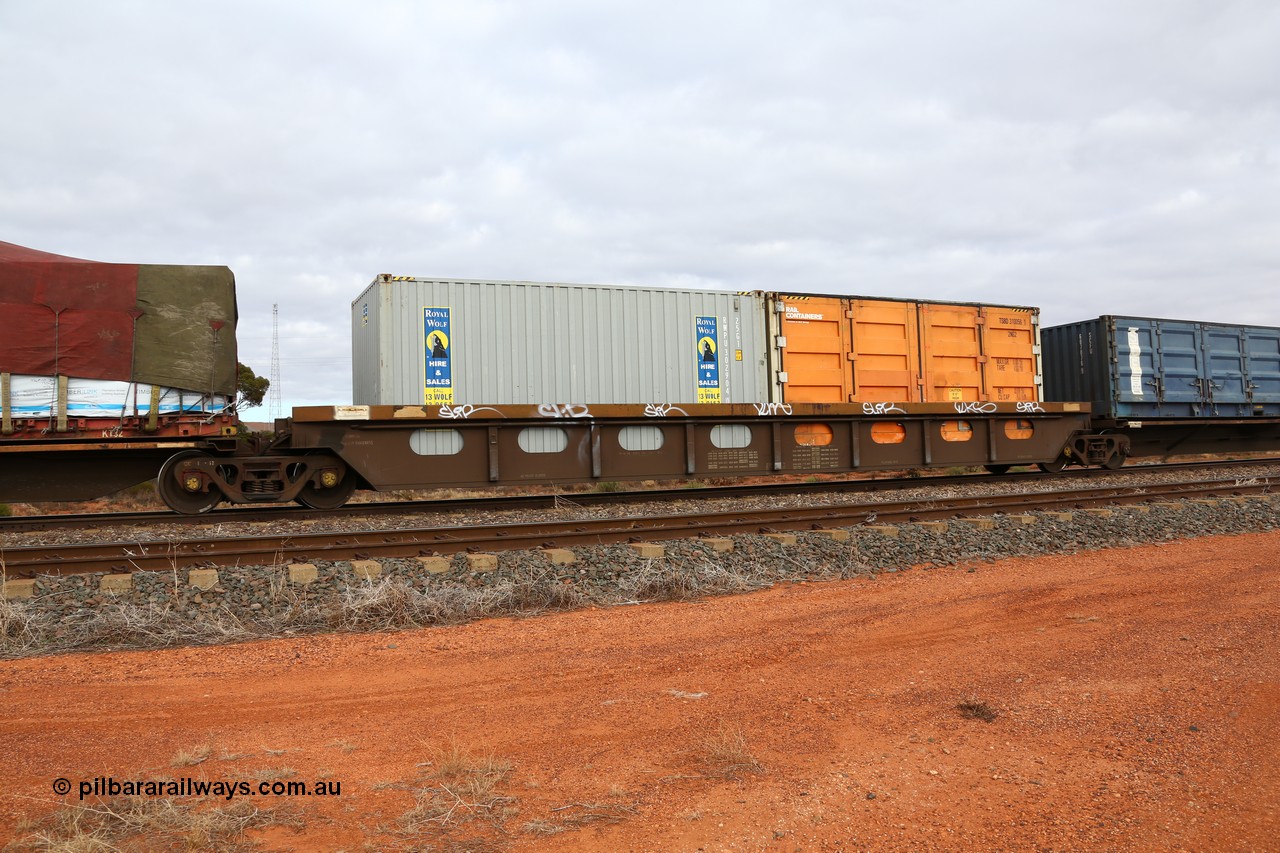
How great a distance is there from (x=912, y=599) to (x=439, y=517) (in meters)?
6.28

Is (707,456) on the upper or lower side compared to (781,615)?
upper

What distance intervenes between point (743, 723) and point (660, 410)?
8.33 m

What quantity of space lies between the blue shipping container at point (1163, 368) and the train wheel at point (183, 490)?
16033 mm

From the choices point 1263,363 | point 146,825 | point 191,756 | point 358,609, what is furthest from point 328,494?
point 1263,363

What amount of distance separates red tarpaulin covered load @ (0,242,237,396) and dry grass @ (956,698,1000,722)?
9769 millimetres

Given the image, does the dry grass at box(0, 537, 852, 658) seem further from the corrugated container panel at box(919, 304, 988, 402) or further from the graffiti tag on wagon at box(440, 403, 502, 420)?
the corrugated container panel at box(919, 304, 988, 402)

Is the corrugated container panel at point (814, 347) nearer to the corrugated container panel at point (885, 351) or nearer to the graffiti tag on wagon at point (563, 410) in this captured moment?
the corrugated container panel at point (885, 351)

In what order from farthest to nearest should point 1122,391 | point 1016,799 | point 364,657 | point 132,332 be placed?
point 1122,391, point 132,332, point 364,657, point 1016,799

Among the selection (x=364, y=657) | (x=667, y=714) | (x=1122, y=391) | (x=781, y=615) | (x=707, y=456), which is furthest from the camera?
(x=1122, y=391)

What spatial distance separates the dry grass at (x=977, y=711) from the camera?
371 cm

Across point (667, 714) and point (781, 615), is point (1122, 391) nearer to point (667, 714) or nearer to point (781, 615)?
point (781, 615)

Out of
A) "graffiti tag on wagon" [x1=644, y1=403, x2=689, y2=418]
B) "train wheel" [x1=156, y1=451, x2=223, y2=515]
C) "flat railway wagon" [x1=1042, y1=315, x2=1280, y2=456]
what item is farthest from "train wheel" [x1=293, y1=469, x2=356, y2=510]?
"flat railway wagon" [x1=1042, y1=315, x2=1280, y2=456]

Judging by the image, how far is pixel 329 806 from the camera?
292 cm

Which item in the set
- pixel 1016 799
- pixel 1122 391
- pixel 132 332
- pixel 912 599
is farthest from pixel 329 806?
pixel 1122 391
